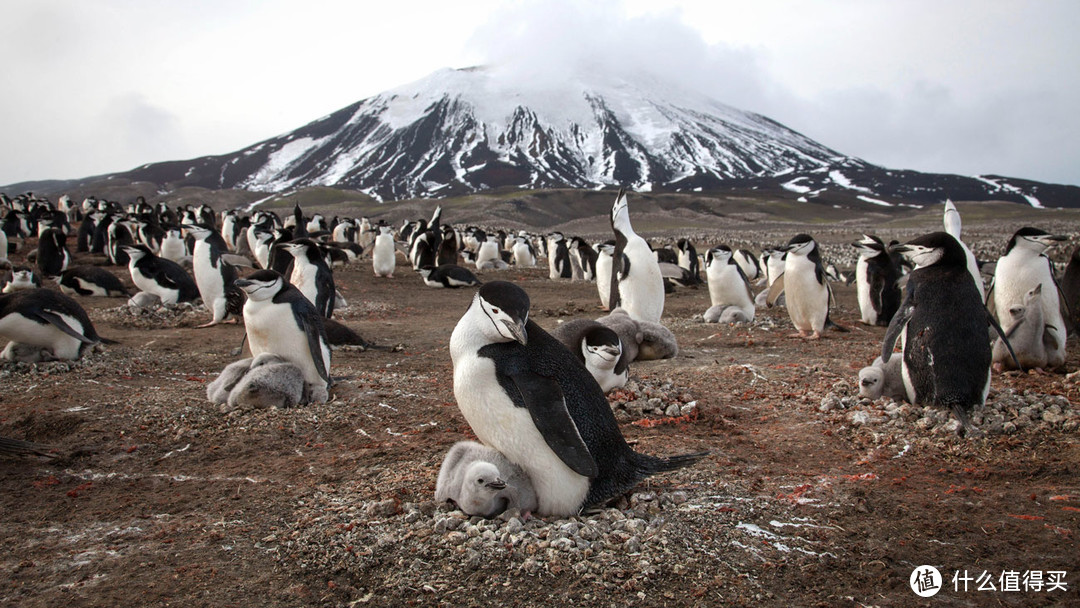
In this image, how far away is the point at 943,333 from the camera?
199 inches

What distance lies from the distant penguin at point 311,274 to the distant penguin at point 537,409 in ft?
20.9

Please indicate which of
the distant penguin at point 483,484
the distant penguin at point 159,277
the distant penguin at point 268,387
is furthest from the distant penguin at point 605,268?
the distant penguin at point 483,484

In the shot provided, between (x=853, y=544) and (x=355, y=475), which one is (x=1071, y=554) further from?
(x=355, y=475)

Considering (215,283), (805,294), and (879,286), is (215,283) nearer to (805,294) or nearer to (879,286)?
(805,294)

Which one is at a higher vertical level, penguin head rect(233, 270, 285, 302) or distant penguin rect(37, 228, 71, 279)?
distant penguin rect(37, 228, 71, 279)

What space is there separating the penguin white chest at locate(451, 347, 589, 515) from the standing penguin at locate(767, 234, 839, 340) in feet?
22.2

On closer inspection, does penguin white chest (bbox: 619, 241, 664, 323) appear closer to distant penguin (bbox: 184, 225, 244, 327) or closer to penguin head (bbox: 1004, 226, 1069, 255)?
penguin head (bbox: 1004, 226, 1069, 255)

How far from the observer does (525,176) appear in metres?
107

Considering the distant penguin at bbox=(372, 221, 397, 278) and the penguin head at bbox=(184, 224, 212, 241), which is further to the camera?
the distant penguin at bbox=(372, 221, 397, 278)

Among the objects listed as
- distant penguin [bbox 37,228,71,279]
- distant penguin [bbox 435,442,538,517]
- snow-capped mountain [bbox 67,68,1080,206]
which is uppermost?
snow-capped mountain [bbox 67,68,1080,206]

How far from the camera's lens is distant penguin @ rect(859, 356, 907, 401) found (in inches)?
215

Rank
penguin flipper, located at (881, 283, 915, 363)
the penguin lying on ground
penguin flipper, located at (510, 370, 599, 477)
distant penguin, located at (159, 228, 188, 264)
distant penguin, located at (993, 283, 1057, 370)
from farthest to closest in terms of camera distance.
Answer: distant penguin, located at (159, 228, 188, 264) < the penguin lying on ground < distant penguin, located at (993, 283, 1057, 370) < penguin flipper, located at (881, 283, 915, 363) < penguin flipper, located at (510, 370, 599, 477)

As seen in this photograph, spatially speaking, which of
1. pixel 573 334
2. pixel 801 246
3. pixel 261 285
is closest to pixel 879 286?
pixel 801 246

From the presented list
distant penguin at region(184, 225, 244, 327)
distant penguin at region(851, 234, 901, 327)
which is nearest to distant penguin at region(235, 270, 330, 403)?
distant penguin at region(184, 225, 244, 327)
